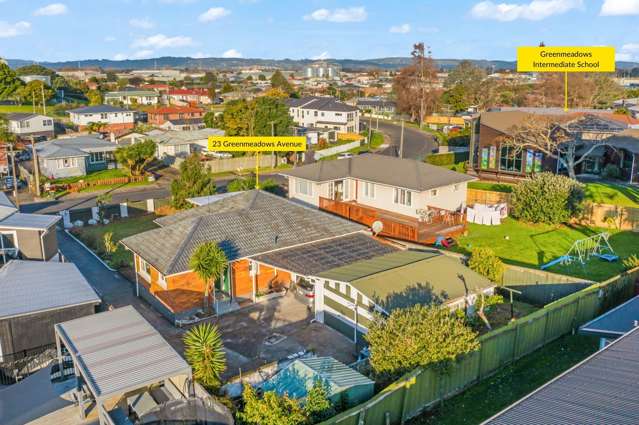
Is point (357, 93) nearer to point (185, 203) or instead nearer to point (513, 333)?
point (185, 203)

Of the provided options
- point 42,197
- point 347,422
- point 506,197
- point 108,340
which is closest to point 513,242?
point 506,197

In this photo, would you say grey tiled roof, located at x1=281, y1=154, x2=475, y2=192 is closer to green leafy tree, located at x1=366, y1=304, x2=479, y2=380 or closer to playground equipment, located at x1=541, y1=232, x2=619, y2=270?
playground equipment, located at x1=541, y1=232, x2=619, y2=270

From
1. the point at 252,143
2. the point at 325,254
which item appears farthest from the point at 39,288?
the point at 252,143

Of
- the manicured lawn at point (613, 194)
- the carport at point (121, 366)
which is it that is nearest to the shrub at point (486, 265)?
the carport at point (121, 366)

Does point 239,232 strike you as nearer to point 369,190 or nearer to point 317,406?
point 317,406

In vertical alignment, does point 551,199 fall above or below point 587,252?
above

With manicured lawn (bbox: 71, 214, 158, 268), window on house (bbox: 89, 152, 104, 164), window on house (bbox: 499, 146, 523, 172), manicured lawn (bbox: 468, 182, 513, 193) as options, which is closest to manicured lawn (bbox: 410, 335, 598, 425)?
manicured lawn (bbox: 71, 214, 158, 268)

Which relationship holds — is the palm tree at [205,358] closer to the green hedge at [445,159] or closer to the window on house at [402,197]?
the window on house at [402,197]
